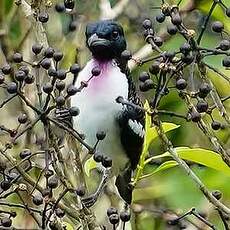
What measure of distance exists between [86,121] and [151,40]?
892 mm

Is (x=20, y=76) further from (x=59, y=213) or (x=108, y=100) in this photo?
(x=108, y=100)

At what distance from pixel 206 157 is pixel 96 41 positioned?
0.67 meters

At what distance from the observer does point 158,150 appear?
394 cm

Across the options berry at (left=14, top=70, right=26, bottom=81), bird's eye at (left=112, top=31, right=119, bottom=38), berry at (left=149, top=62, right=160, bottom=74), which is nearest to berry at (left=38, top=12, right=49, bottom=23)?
berry at (left=14, top=70, right=26, bottom=81)

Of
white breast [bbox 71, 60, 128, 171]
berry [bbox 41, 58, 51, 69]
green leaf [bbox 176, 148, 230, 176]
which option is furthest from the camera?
white breast [bbox 71, 60, 128, 171]

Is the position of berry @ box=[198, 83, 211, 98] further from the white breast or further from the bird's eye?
the bird's eye

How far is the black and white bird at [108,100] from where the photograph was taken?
3.02 m

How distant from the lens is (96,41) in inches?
120

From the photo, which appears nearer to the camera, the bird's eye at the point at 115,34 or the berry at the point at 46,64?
the berry at the point at 46,64

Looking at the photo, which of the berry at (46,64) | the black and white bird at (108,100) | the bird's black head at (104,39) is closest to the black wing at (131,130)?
the black and white bird at (108,100)

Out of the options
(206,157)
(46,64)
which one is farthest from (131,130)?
(46,64)

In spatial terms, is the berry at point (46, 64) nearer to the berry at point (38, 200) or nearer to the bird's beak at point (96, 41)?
the berry at point (38, 200)

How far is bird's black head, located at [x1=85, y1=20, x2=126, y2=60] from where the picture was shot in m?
3.05

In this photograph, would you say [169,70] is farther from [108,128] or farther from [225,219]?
[108,128]
